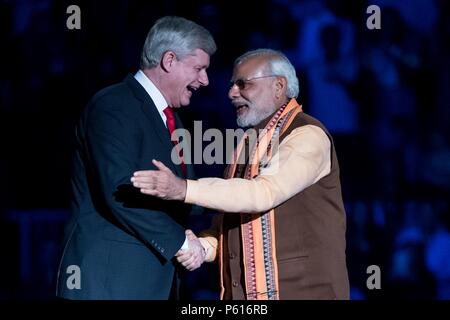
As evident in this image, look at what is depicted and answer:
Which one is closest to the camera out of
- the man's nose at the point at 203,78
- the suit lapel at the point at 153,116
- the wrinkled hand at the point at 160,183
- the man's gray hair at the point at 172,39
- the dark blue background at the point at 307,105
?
the wrinkled hand at the point at 160,183

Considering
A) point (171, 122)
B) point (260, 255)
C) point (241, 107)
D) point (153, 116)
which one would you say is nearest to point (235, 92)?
point (241, 107)

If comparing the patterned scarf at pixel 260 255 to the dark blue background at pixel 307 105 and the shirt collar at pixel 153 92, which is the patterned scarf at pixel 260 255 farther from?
the dark blue background at pixel 307 105

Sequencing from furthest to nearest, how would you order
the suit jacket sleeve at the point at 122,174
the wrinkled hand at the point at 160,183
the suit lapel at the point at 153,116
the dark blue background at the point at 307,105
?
the dark blue background at the point at 307,105
the suit lapel at the point at 153,116
the suit jacket sleeve at the point at 122,174
the wrinkled hand at the point at 160,183

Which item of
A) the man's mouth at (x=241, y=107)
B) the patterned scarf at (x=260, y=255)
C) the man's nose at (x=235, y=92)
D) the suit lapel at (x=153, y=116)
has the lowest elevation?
the patterned scarf at (x=260, y=255)

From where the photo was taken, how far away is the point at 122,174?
372 centimetres

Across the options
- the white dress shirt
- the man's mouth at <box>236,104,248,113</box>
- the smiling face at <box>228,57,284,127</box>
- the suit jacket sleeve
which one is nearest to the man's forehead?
the smiling face at <box>228,57,284,127</box>

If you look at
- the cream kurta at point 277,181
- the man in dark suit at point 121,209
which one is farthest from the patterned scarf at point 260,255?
the man in dark suit at point 121,209

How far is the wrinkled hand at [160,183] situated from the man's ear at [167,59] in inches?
20.6

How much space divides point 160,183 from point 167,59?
0.65m

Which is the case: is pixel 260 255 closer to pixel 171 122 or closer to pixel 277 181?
pixel 277 181

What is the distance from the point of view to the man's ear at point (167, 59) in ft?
13.1

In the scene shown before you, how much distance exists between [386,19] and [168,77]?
2.12 meters

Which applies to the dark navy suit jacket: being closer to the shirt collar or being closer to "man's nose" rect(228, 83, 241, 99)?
the shirt collar

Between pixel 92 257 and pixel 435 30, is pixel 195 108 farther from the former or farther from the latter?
pixel 92 257
